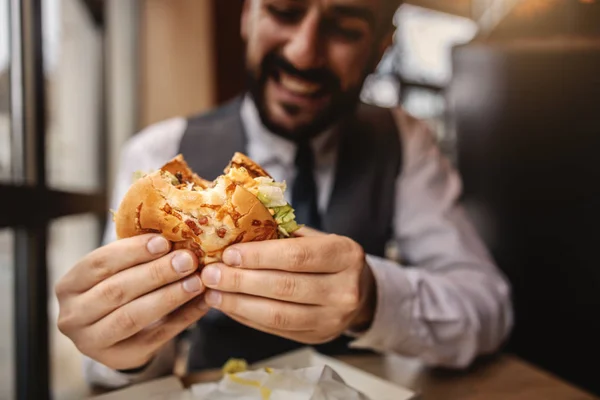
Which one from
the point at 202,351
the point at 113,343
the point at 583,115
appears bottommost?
the point at 202,351

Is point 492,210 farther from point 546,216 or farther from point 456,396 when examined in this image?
point 456,396

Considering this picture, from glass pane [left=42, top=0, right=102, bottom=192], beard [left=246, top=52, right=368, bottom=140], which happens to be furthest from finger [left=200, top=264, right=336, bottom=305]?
glass pane [left=42, top=0, right=102, bottom=192]

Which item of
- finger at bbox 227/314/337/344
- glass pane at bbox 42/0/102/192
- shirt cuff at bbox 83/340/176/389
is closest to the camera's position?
finger at bbox 227/314/337/344

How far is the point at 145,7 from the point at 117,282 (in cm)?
123

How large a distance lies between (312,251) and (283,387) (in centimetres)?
21

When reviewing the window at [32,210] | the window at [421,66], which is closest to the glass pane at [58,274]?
the window at [32,210]

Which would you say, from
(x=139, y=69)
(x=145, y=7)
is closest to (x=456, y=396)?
(x=139, y=69)

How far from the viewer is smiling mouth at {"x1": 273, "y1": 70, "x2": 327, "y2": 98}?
36.4 inches

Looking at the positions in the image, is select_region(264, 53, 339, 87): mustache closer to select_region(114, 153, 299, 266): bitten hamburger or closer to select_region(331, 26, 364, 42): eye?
select_region(331, 26, 364, 42): eye

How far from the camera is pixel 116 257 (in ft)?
2.05

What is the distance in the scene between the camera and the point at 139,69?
5.15 ft

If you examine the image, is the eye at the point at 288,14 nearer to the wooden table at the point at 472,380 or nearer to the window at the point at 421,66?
the window at the point at 421,66

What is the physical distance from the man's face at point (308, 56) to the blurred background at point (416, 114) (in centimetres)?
16

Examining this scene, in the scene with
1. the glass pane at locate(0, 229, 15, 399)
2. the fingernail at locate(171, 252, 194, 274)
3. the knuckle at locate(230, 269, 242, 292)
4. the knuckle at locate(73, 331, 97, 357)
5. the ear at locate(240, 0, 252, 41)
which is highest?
the ear at locate(240, 0, 252, 41)
